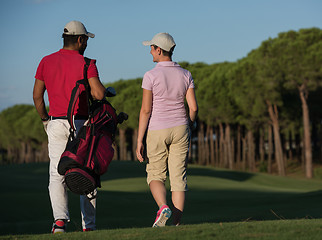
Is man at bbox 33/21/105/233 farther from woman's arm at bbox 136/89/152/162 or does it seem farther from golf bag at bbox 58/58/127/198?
woman's arm at bbox 136/89/152/162

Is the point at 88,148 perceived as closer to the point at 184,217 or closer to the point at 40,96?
the point at 40,96

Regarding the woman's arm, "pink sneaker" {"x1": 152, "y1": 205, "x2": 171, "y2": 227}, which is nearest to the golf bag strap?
the woman's arm

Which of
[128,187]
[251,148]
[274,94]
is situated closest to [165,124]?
[128,187]

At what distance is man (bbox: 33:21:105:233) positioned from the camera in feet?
21.4

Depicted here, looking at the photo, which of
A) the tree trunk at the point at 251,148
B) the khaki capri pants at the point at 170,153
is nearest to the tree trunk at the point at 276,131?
the tree trunk at the point at 251,148

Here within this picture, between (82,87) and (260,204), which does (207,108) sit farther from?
(82,87)

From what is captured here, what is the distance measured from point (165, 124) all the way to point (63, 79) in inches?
53.2

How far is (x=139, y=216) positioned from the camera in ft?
52.7

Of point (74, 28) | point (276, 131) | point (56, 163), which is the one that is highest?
point (74, 28)

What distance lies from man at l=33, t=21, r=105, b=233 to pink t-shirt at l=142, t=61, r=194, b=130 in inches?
25.3

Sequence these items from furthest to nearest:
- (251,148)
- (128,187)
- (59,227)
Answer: (251,148) < (128,187) < (59,227)

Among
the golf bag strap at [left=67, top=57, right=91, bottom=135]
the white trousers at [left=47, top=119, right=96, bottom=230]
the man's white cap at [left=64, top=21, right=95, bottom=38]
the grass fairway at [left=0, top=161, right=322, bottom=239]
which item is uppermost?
the man's white cap at [left=64, top=21, right=95, bottom=38]

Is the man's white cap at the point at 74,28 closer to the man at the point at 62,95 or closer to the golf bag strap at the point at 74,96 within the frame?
the man at the point at 62,95

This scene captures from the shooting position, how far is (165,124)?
22.3ft
